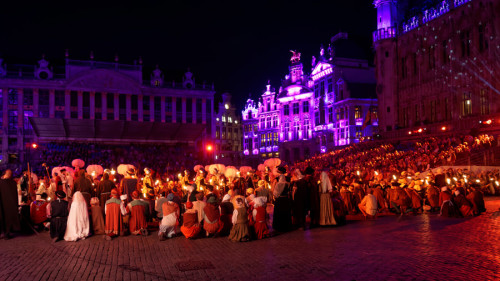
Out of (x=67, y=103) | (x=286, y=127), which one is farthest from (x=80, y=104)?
(x=286, y=127)

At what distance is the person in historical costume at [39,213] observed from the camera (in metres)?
13.9

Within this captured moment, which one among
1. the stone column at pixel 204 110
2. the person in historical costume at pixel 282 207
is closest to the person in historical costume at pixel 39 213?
the person in historical costume at pixel 282 207

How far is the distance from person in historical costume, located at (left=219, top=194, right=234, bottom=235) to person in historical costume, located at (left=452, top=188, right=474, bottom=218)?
26.5 ft

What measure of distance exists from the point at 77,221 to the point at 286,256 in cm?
641

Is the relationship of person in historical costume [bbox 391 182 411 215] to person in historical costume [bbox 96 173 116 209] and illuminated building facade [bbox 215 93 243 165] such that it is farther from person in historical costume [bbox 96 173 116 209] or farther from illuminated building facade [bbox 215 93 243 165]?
illuminated building facade [bbox 215 93 243 165]

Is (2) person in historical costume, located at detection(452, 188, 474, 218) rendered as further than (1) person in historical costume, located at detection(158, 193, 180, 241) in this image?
Yes

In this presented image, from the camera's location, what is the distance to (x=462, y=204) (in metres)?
14.9

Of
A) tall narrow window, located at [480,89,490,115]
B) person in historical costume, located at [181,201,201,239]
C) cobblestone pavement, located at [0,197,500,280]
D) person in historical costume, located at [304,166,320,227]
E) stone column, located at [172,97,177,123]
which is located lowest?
cobblestone pavement, located at [0,197,500,280]

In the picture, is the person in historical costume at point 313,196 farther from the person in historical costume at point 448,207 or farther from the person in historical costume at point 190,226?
the person in historical costume at point 448,207

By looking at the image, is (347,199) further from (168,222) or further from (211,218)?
(168,222)

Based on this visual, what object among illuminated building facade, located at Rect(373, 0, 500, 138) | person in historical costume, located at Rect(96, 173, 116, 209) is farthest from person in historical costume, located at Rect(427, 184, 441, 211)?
illuminated building facade, located at Rect(373, 0, 500, 138)

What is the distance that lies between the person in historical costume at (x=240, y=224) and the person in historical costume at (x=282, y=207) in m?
1.67

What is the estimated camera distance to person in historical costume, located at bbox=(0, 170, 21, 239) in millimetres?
12312

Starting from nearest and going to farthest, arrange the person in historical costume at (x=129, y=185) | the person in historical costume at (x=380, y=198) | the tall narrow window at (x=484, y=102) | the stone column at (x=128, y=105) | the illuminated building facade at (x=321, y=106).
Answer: the person in historical costume at (x=129, y=185) < the person in historical costume at (x=380, y=198) < the tall narrow window at (x=484, y=102) < the illuminated building facade at (x=321, y=106) < the stone column at (x=128, y=105)
